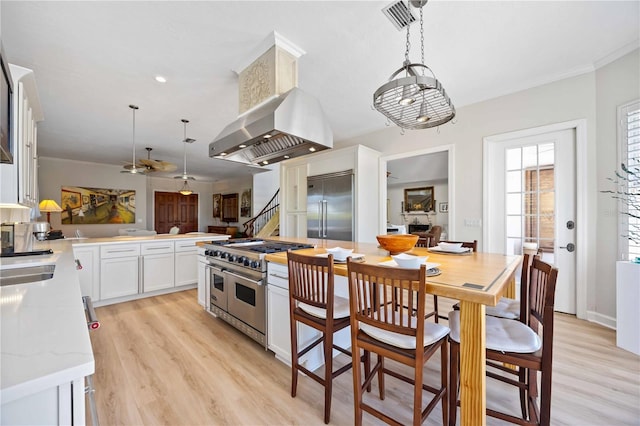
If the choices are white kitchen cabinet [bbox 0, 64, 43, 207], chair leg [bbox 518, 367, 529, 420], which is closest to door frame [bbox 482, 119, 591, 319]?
chair leg [bbox 518, 367, 529, 420]

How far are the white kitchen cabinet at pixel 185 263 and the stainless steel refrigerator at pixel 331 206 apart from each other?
1.93 m

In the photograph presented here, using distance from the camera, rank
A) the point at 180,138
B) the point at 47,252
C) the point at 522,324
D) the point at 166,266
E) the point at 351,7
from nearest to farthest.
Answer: the point at 522,324 < the point at 351,7 < the point at 47,252 < the point at 166,266 < the point at 180,138

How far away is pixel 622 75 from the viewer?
259cm

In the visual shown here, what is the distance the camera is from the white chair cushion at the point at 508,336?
1.23 m

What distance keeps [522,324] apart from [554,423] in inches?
25.0

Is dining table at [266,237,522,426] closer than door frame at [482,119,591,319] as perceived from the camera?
Yes

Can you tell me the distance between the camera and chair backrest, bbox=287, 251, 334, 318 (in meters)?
1.49

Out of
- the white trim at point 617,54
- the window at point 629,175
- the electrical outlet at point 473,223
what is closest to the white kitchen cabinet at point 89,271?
the electrical outlet at point 473,223

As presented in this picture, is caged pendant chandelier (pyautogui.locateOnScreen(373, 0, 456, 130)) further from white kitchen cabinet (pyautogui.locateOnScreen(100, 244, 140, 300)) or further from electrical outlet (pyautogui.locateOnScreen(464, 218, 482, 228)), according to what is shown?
white kitchen cabinet (pyautogui.locateOnScreen(100, 244, 140, 300))

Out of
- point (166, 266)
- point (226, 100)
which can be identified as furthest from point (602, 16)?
point (166, 266)

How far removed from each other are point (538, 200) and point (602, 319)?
1349 millimetres

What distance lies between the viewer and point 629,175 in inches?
99.9

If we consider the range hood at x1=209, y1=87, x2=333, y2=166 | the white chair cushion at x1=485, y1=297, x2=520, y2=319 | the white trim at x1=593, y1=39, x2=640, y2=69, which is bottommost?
the white chair cushion at x1=485, y1=297, x2=520, y2=319

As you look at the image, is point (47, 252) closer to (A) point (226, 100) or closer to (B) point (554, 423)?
(A) point (226, 100)
